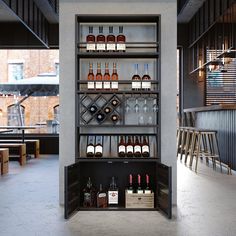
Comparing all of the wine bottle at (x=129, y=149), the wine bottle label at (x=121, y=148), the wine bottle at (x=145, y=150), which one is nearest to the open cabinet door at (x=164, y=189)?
the wine bottle at (x=145, y=150)

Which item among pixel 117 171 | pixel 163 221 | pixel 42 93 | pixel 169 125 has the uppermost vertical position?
pixel 42 93

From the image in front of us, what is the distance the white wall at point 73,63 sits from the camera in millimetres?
4715

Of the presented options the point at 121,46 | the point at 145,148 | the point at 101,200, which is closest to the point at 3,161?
the point at 101,200

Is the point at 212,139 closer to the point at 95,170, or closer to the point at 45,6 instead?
the point at 95,170

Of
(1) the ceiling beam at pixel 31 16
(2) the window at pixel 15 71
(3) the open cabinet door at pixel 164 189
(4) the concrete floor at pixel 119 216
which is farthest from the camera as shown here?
(2) the window at pixel 15 71

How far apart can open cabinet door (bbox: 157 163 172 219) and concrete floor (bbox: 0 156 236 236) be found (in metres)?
0.10

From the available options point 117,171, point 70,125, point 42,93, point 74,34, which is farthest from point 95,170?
point 42,93

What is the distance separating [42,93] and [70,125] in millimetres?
6414

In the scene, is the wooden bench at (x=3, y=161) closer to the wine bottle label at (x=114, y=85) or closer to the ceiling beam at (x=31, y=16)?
the ceiling beam at (x=31, y=16)

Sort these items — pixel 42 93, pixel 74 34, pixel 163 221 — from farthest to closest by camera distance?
pixel 42 93
pixel 74 34
pixel 163 221

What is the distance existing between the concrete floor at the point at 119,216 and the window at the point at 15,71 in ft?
18.9

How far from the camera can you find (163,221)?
3.99m

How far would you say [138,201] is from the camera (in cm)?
449

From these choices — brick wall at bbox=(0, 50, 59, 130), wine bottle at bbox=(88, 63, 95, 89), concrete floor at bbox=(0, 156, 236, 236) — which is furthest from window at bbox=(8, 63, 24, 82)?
wine bottle at bbox=(88, 63, 95, 89)
